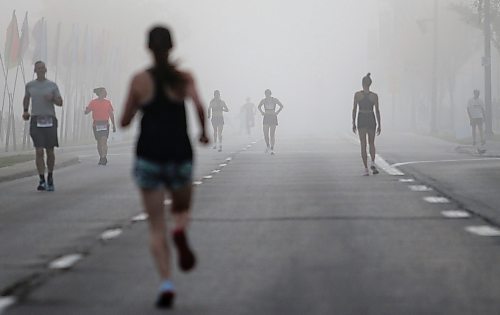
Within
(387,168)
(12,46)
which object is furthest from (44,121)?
(12,46)

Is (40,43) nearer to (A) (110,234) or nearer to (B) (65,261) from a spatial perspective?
(A) (110,234)

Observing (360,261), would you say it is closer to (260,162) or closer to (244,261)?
(244,261)

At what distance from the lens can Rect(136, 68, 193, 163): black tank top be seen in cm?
820

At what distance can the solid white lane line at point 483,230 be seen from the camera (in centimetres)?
1210

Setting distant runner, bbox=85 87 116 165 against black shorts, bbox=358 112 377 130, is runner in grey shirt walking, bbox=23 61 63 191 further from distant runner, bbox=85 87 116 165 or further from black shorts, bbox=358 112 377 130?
distant runner, bbox=85 87 116 165

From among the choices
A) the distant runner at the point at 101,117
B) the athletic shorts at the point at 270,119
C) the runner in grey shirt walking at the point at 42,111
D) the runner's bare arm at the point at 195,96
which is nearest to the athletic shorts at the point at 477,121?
the athletic shorts at the point at 270,119

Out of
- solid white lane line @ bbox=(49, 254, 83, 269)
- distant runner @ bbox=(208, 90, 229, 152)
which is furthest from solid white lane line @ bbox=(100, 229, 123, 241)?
distant runner @ bbox=(208, 90, 229, 152)

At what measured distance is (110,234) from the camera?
12578mm

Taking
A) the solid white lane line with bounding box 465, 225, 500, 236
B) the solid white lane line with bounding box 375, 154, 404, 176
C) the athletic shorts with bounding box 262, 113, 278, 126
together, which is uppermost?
the athletic shorts with bounding box 262, 113, 278, 126

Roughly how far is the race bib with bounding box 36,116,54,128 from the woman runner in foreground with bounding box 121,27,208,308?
1117 cm

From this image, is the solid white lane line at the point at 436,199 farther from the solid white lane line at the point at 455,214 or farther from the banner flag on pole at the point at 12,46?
the banner flag on pole at the point at 12,46

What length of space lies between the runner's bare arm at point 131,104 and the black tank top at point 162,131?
0.07 metres

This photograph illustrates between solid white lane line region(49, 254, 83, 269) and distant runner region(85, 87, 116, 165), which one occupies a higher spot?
distant runner region(85, 87, 116, 165)

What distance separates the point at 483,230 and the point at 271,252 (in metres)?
2.56
